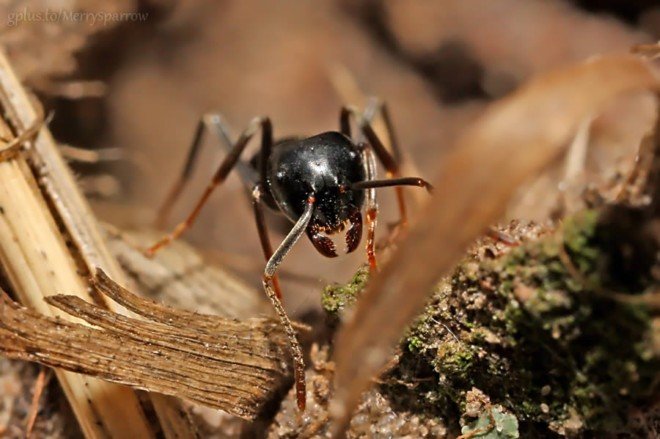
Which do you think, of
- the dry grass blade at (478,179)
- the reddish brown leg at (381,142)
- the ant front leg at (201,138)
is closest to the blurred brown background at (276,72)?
the ant front leg at (201,138)

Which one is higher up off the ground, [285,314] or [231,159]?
[231,159]

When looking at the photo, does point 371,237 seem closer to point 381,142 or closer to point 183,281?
point 381,142

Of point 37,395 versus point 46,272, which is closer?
point 46,272

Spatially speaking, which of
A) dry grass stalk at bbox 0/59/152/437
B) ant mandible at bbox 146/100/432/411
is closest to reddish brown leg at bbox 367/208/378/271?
ant mandible at bbox 146/100/432/411

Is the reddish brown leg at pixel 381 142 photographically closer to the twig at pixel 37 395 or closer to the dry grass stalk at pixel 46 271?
the dry grass stalk at pixel 46 271

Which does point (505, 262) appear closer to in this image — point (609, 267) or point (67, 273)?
point (609, 267)

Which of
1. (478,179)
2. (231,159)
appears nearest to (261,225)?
(231,159)

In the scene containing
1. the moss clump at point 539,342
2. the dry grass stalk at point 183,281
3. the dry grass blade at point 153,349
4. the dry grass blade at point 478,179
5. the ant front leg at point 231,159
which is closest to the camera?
the dry grass blade at point 478,179
